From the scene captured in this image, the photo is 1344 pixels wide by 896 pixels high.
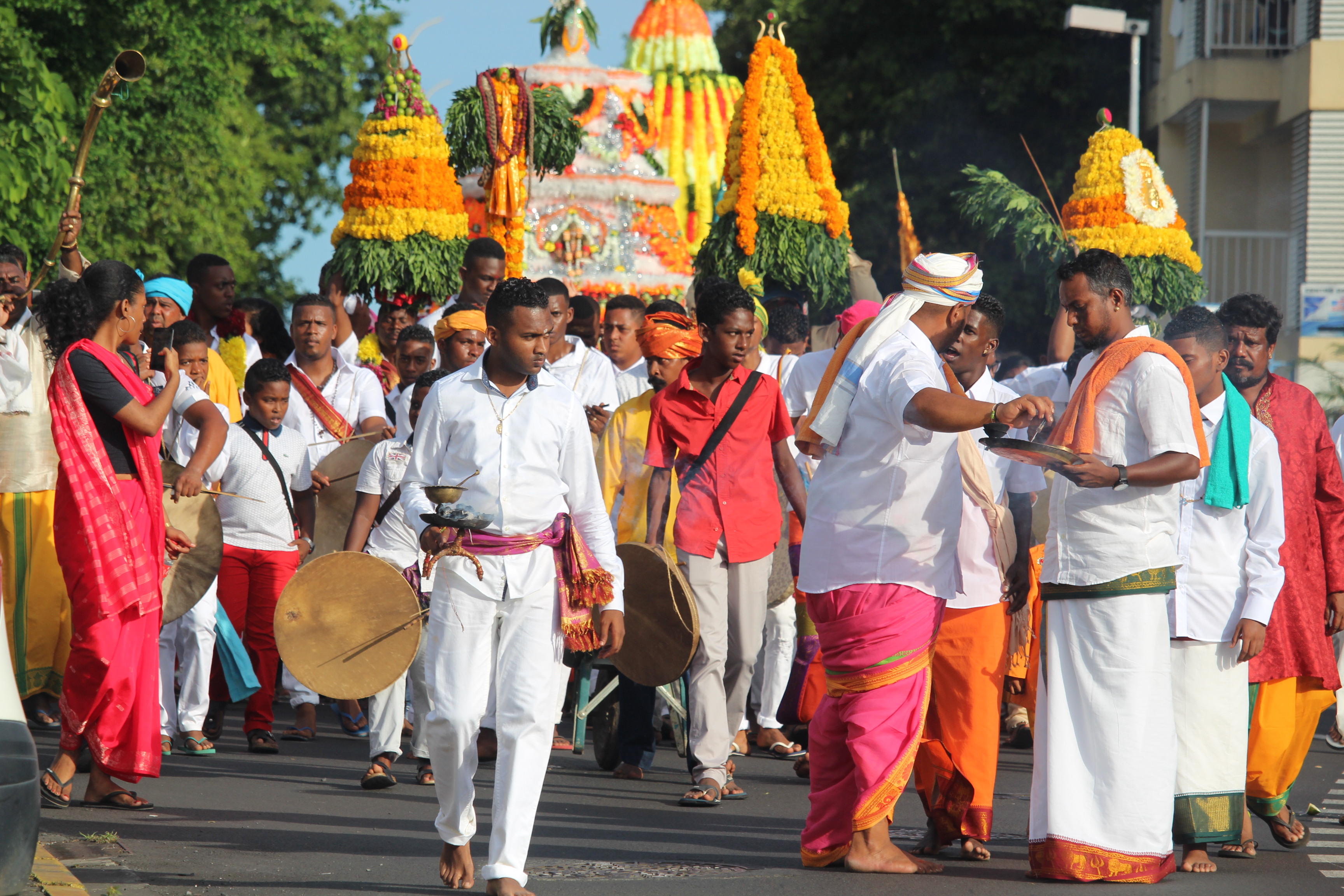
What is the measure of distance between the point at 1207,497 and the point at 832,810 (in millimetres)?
1953

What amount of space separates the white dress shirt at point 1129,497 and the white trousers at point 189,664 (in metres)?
4.76

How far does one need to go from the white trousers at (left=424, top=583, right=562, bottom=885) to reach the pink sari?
2.02 m

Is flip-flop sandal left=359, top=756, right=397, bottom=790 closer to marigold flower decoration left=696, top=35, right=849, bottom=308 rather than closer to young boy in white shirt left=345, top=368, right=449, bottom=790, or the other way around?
young boy in white shirt left=345, top=368, right=449, bottom=790

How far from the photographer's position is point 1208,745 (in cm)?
645

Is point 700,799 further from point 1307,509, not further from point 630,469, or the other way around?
point 1307,509

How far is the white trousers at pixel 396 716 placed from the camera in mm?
8031

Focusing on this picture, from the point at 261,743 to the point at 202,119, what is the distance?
1694cm

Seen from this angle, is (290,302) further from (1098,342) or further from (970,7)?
(1098,342)

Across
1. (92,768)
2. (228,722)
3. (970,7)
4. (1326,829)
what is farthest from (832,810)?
(970,7)

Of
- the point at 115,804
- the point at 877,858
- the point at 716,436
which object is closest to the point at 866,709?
the point at 877,858

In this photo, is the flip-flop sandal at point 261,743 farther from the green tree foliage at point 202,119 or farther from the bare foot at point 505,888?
the green tree foliage at point 202,119

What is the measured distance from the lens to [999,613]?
6672 mm

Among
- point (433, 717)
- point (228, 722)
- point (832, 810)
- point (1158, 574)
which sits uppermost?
point (1158, 574)

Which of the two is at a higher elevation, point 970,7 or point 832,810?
point 970,7
